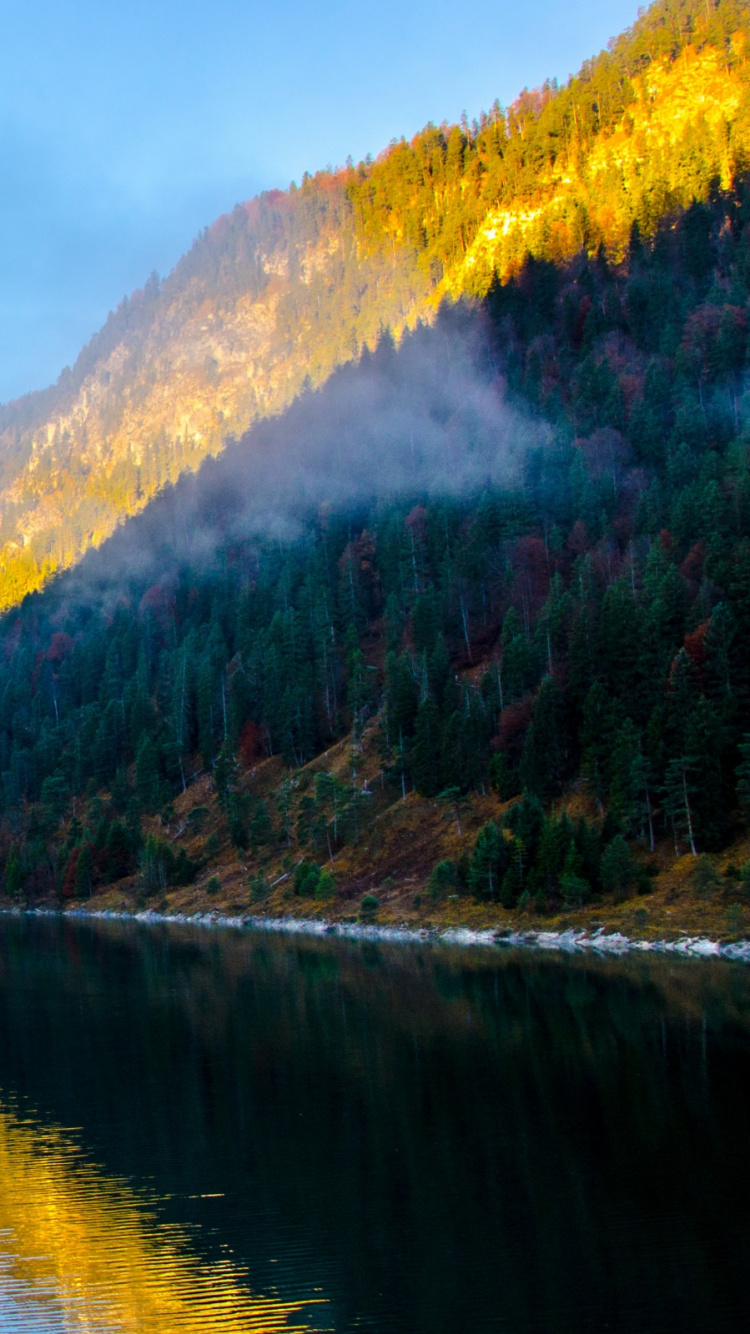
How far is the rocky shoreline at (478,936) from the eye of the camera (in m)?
67.5

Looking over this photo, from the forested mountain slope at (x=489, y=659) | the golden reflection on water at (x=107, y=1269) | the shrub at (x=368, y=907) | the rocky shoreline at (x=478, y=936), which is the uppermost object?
the forested mountain slope at (x=489, y=659)

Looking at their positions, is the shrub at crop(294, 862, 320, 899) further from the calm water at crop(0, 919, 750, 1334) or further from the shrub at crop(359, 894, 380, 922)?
the calm water at crop(0, 919, 750, 1334)

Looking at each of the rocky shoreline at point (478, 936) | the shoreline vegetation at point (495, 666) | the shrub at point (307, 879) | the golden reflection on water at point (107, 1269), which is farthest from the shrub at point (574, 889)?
the golden reflection on water at point (107, 1269)

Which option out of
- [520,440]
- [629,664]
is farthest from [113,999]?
[520,440]

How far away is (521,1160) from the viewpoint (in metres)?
29.4

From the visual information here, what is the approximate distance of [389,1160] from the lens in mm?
30094

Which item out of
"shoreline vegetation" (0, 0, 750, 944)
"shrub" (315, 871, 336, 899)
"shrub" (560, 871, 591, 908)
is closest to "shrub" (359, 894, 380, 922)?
"shoreline vegetation" (0, 0, 750, 944)

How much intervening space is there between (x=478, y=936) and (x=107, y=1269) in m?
61.8

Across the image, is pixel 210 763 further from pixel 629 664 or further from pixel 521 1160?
pixel 521 1160

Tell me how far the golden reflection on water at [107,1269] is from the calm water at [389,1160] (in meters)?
0.07

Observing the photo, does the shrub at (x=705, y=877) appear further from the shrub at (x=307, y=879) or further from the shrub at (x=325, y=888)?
the shrub at (x=307, y=879)

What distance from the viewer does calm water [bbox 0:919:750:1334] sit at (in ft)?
68.8

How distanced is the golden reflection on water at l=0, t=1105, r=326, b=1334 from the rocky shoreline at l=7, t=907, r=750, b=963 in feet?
153

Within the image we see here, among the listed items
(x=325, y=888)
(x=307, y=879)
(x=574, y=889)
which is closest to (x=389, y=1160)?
(x=574, y=889)
